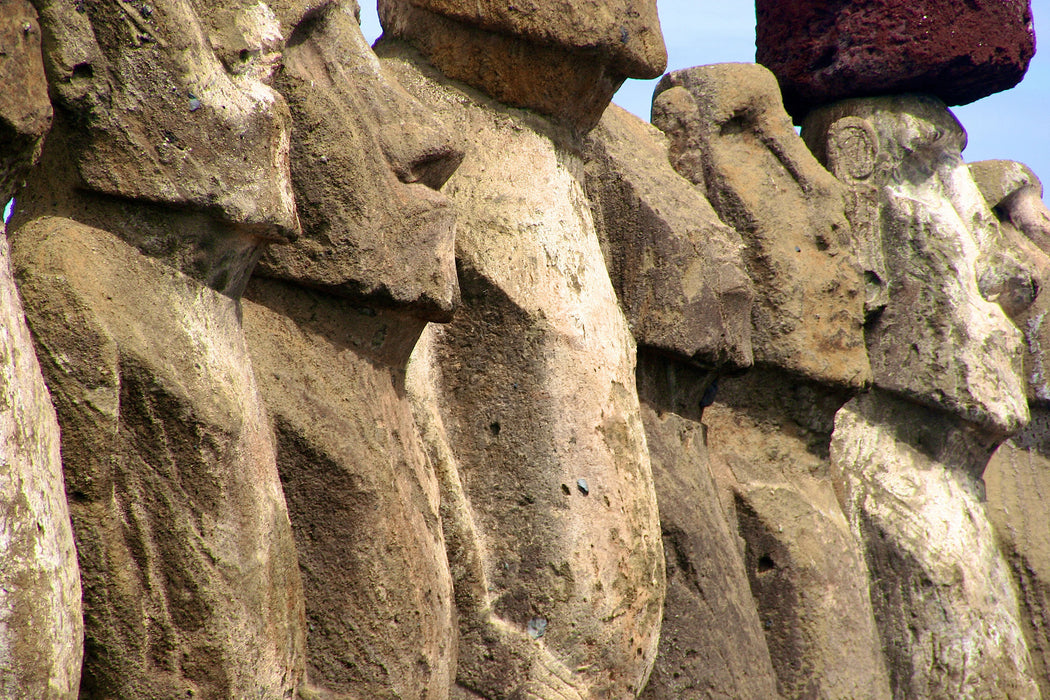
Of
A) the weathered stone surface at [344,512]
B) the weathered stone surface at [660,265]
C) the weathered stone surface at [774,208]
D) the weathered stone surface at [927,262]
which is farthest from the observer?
the weathered stone surface at [927,262]

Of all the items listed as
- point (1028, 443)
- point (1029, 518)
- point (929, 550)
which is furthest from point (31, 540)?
point (1028, 443)

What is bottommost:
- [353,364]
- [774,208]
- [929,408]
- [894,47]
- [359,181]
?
[353,364]

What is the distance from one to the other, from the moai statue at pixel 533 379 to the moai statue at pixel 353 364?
0.24m

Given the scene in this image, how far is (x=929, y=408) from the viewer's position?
3.78 m

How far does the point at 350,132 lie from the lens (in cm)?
205

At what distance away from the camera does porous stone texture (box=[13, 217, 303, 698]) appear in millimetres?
1579

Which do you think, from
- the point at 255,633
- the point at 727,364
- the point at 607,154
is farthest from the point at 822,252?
the point at 255,633

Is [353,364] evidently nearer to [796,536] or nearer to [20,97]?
[20,97]

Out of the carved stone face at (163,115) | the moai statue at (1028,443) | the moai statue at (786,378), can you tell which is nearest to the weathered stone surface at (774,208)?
the moai statue at (786,378)

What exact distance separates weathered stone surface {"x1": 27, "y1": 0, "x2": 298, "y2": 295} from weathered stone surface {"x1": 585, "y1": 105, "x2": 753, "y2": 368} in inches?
48.3

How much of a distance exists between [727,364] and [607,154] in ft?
1.82

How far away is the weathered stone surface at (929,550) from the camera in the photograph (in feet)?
11.5

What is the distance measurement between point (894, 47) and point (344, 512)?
257 centimetres

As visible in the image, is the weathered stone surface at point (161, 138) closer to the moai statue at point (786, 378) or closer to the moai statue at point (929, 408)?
the moai statue at point (786, 378)
